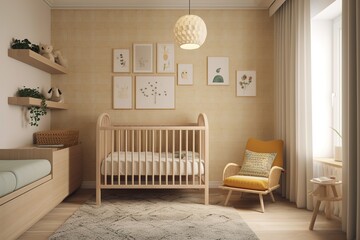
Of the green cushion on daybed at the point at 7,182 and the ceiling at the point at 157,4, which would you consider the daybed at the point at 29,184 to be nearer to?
the green cushion on daybed at the point at 7,182

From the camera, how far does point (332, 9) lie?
333 cm

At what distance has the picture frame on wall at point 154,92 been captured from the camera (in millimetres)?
4496

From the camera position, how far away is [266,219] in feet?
10.2

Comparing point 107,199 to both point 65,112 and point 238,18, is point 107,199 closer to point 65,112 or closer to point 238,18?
point 65,112

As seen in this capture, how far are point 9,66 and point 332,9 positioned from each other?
3535 mm

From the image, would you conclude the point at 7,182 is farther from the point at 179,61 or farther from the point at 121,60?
the point at 179,61

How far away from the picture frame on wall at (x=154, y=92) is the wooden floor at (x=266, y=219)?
1.34m

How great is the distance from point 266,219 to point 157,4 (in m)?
3.22

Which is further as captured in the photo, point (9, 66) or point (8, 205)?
point (9, 66)

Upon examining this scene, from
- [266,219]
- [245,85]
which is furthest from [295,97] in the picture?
[266,219]

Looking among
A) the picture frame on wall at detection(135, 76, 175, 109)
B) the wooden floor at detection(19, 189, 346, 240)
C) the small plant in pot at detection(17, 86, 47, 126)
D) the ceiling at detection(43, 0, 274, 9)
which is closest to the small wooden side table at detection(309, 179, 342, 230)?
the wooden floor at detection(19, 189, 346, 240)

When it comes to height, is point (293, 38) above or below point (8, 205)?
above

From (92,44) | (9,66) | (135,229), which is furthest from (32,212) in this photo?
(92,44)

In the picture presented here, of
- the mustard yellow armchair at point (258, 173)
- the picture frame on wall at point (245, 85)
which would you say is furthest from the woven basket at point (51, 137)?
the picture frame on wall at point (245, 85)
